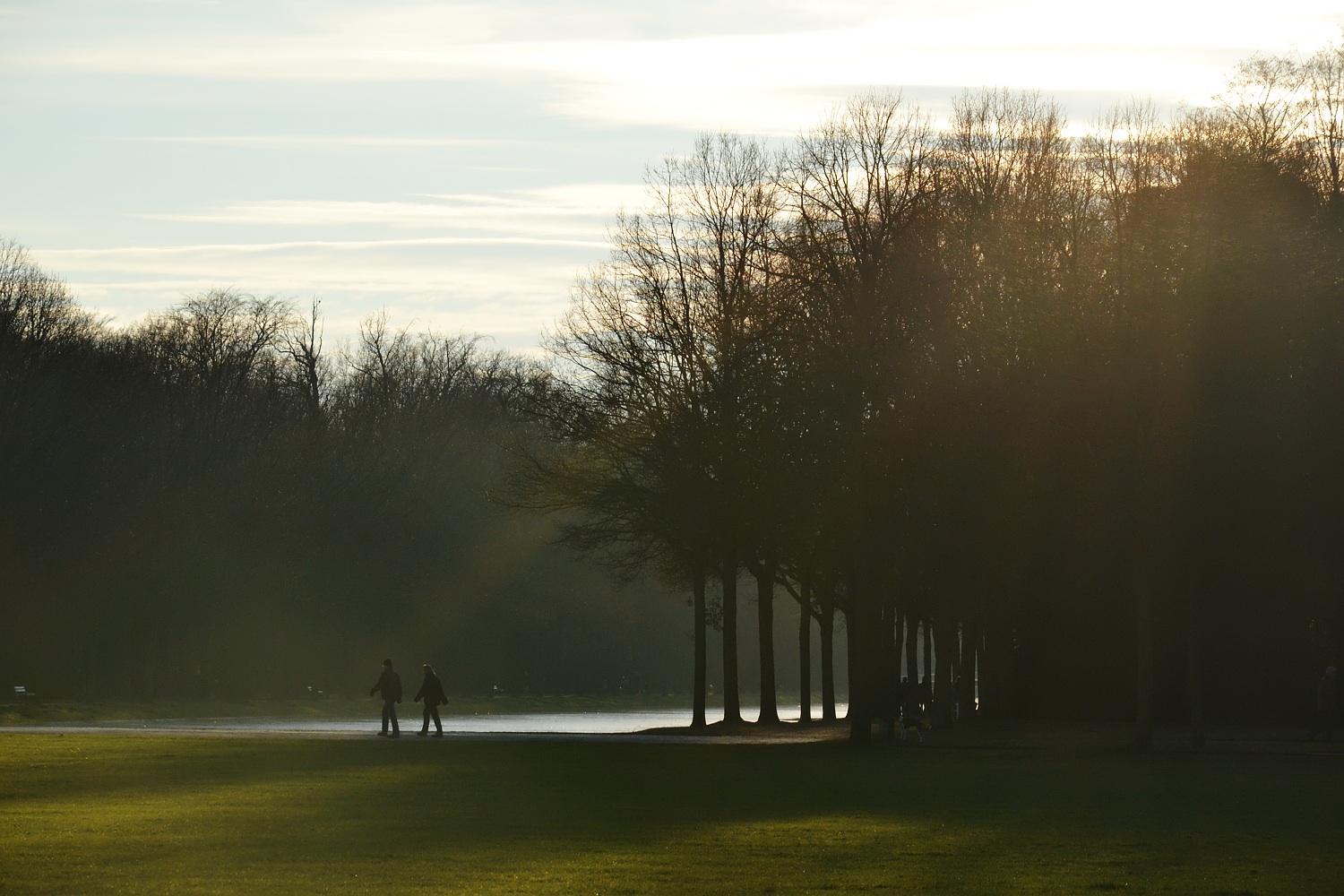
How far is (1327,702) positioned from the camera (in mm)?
35281

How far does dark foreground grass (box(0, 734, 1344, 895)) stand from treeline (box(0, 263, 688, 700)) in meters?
16.1

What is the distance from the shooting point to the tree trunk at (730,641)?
42.2 metres

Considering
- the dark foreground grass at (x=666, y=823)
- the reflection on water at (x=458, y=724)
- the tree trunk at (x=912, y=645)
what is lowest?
the dark foreground grass at (x=666, y=823)

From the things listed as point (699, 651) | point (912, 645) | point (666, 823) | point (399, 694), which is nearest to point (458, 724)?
point (699, 651)

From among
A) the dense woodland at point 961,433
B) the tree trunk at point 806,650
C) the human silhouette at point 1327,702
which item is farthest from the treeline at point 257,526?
the human silhouette at point 1327,702

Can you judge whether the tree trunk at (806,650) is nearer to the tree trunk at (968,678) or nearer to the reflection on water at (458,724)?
the reflection on water at (458,724)

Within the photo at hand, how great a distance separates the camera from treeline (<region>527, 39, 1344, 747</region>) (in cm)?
3108

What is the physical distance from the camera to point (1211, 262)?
30.7 meters

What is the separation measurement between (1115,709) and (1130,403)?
1514cm

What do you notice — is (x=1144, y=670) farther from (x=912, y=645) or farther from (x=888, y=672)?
(x=912, y=645)

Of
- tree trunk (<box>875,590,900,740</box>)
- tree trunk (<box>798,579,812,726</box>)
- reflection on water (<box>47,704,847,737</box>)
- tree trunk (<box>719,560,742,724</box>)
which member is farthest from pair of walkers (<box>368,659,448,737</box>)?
tree trunk (<box>798,579,812,726</box>)

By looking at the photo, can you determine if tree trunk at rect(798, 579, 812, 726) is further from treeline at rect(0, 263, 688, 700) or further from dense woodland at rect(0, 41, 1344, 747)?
treeline at rect(0, 263, 688, 700)

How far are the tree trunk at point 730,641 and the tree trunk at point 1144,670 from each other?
12.2 metres

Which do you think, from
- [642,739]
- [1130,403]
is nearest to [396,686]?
[642,739]
